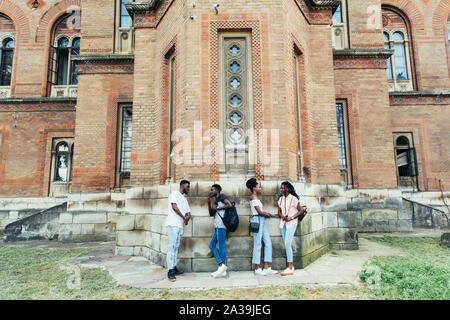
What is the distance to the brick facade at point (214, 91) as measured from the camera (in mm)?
6367

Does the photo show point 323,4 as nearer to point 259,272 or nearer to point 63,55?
point 259,272

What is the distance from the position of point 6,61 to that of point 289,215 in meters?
17.5

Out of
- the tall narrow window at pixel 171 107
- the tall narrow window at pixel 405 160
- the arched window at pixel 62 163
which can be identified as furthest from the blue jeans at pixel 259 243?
the arched window at pixel 62 163

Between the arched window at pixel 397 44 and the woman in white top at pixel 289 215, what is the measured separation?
1274 centimetres

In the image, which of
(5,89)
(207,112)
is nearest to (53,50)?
(5,89)

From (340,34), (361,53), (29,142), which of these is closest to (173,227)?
(361,53)

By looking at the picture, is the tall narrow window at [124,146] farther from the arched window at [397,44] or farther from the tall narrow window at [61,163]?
the arched window at [397,44]

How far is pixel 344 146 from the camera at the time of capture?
1186cm

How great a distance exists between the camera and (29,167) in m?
14.0

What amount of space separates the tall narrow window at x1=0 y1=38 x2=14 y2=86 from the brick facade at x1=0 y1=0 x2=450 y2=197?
74 centimetres

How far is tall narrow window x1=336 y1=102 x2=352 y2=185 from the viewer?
38.1 feet

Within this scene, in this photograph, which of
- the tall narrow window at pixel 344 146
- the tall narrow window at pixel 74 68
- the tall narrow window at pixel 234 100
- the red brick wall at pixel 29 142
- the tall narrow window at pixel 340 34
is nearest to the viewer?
the tall narrow window at pixel 234 100

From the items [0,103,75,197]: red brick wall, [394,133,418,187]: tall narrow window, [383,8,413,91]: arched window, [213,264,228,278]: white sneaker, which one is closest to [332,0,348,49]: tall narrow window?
[383,8,413,91]: arched window
